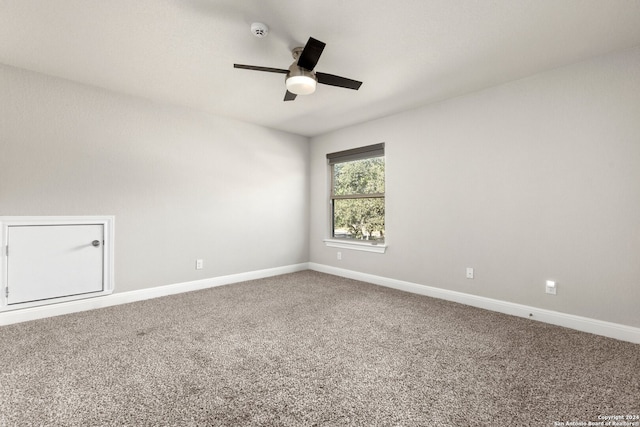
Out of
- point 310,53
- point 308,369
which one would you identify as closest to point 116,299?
point 308,369

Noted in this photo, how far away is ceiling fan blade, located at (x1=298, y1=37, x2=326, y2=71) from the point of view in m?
1.90

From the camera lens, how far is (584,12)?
6.29ft

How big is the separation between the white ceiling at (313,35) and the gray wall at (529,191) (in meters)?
0.28

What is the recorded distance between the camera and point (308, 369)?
6.07 ft

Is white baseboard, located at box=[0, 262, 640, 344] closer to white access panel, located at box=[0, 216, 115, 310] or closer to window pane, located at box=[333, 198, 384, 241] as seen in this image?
white access panel, located at box=[0, 216, 115, 310]

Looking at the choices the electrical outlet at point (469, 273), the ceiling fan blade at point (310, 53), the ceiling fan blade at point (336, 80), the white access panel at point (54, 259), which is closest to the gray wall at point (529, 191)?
the electrical outlet at point (469, 273)

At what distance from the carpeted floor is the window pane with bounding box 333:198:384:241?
1.54 metres

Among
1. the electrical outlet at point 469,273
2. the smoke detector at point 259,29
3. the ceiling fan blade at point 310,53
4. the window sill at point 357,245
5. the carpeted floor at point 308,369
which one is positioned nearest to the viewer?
the carpeted floor at point 308,369

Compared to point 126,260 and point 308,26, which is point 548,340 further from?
point 126,260

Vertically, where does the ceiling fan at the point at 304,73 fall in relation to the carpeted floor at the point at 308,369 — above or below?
above

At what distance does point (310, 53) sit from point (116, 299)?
127 inches

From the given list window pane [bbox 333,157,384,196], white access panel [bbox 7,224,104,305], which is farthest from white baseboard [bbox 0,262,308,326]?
window pane [bbox 333,157,384,196]

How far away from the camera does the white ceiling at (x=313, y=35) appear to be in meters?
1.90

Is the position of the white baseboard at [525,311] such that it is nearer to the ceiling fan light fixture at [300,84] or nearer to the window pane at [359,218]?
the window pane at [359,218]
